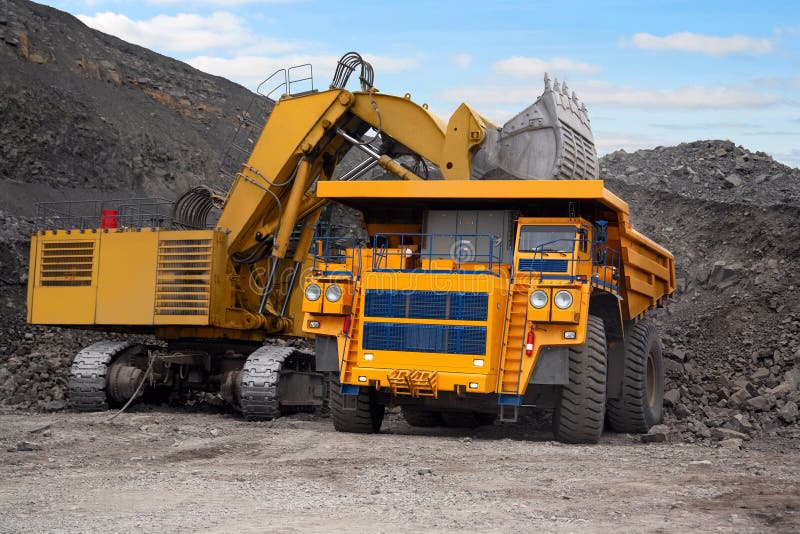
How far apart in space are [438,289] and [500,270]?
0.95 m

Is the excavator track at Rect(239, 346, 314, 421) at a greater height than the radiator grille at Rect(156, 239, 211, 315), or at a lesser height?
lesser

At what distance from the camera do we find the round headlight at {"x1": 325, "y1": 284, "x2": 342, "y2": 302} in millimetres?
12742

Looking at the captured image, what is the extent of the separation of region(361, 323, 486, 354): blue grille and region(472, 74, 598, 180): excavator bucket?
306cm

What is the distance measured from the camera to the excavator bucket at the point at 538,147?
14383 mm

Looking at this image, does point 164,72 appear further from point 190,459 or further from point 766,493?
point 766,493

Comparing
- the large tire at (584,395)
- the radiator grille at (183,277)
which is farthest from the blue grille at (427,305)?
the radiator grille at (183,277)

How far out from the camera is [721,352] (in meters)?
20.3

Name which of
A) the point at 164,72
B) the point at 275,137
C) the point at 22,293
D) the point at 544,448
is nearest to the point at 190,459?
the point at 544,448

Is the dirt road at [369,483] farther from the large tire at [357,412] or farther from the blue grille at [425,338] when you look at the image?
the blue grille at [425,338]

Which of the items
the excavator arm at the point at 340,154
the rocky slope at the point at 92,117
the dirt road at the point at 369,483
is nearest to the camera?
the dirt road at the point at 369,483

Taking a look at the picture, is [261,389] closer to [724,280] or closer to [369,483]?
[369,483]

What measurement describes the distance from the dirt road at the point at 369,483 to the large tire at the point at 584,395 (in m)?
0.36

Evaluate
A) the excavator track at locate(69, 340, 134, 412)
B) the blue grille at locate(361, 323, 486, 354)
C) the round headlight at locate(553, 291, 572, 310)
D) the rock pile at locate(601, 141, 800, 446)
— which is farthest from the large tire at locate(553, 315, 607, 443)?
the excavator track at locate(69, 340, 134, 412)

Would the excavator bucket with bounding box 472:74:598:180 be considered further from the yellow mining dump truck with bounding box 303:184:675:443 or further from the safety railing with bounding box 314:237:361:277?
the safety railing with bounding box 314:237:361:277
